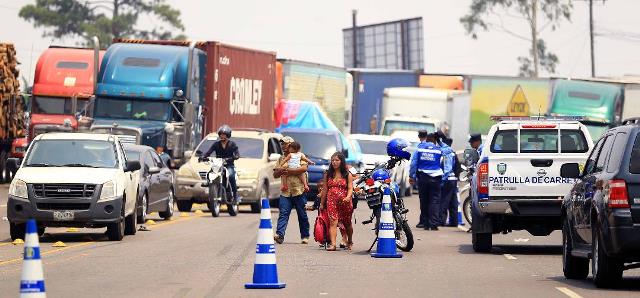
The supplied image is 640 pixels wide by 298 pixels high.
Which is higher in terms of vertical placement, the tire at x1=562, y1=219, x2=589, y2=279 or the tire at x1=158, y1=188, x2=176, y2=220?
the tire at x1=562, y1=219, x2=589, y2=279

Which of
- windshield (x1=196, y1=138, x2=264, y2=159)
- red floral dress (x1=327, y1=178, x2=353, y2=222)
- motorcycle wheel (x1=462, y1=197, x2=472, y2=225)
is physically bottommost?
motorcycle wheel (x1=462, y1=197, x2=472, y2=225)

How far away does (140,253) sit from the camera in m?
21.0

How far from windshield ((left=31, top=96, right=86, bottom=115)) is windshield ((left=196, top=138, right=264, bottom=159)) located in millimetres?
7989

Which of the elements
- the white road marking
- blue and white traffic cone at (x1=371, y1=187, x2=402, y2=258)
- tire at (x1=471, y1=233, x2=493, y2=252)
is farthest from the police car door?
the white road marking

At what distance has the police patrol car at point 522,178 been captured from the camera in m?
21.4

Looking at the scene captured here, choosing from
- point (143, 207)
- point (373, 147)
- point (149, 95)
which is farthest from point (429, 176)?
point (373, 147)

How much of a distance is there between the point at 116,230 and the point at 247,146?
1130 centimetres

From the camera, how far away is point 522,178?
21422 millimetres

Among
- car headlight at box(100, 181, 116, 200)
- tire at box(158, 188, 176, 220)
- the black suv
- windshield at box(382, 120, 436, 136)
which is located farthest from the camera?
windshield at box(382, 120, 436, 136)

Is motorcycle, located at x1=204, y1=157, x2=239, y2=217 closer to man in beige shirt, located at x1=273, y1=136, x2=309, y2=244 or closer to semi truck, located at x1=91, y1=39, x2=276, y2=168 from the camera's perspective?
semi truck, located at x1=91, y1=39, x2=276, y2=168

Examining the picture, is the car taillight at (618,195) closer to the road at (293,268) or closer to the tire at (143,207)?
the road at (293,268)

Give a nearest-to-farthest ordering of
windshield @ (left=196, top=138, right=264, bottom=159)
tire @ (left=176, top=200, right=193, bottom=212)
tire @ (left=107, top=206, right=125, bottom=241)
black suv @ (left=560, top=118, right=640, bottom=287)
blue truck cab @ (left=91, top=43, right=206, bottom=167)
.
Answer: black suv @ (left=560, top=118, right=640, bottom=287)
tire @ (left=107, top=206, right=125, bottom=241)
tire @ (left=176, top=200, right=193, bottom=212)
windshield @ (left=196, top=138, right=264, bottom=159)
blue truck cab @ (left=91, top=43, right=206, bottom=167)

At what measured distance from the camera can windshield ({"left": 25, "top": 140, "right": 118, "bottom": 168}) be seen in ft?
79.3

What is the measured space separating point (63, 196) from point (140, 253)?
270 centimetres
